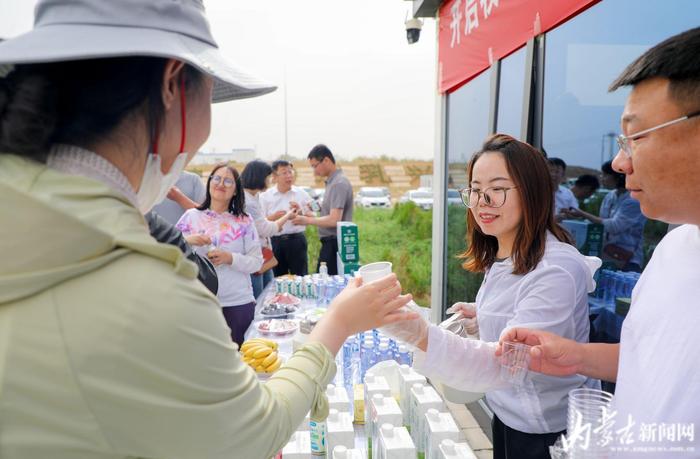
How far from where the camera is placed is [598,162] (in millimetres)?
2244

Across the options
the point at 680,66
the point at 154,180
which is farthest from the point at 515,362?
the point at 154,180

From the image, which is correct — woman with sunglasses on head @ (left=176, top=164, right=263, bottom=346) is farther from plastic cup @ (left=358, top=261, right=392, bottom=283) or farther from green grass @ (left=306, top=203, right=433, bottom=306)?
green grass @ (left=306, top=203, right=433, bottom=306)

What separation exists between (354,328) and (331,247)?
4754 millimetres

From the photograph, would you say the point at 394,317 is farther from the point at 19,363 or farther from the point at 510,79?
the point at 510,79

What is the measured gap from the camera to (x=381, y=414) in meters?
1.46

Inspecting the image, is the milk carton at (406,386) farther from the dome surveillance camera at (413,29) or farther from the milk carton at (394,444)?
the dome surveillance camera at (413,29)

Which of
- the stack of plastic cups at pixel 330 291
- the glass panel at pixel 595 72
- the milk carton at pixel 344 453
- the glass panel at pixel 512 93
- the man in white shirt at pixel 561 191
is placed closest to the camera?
the milk carton at pixel 344 453

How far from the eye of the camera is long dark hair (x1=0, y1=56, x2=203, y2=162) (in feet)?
2.02

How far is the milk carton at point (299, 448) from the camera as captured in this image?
1.30 meters

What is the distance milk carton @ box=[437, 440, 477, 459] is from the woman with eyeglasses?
7.1 inches

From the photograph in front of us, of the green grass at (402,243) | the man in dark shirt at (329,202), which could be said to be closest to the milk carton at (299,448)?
the man in dark shirt at (329,202)

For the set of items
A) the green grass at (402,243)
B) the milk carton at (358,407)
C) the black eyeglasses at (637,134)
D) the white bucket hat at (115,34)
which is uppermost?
the white bucket hat at (115,34)

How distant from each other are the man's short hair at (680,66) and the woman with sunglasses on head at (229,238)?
2719 mm

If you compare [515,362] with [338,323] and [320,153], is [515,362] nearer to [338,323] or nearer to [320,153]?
[338,323]
